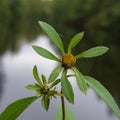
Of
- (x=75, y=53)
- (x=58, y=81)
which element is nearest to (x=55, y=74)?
(x=58, y=81)

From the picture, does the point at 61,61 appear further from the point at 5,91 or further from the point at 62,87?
the point at 5,91

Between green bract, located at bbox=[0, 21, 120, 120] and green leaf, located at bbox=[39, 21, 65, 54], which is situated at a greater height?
green leaf, located at bbox=[39, 21, 65, 54]

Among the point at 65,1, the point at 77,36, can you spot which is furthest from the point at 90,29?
the point at 77,36

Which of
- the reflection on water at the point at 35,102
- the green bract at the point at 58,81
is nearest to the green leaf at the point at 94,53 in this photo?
the green bract at the point at 58,81

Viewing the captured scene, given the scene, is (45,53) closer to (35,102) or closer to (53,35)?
(53,35)

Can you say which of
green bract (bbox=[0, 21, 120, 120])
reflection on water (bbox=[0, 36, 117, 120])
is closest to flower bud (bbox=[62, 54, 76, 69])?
green bract (bbox=[0, 21, 120, 120])

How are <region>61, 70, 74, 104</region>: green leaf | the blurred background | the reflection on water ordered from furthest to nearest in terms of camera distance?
the blurred background, the reflection on water, <region>61, 70, 74, 104</region>: green leaf

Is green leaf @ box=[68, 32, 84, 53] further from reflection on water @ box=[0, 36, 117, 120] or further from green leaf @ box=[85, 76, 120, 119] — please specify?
reflection on water @ box=[0, 36, 117, 120]
